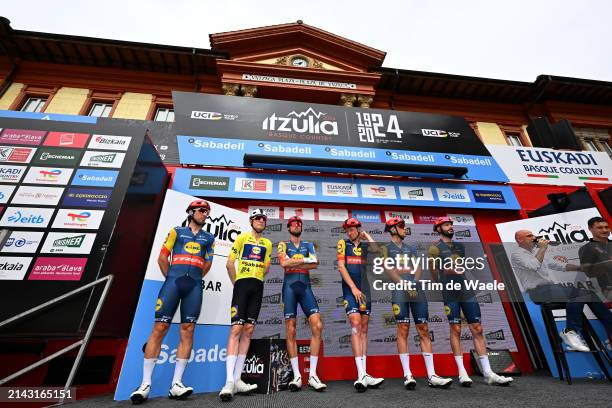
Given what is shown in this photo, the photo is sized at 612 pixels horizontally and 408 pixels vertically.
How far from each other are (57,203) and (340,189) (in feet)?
15.8

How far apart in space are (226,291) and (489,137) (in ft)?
37.1

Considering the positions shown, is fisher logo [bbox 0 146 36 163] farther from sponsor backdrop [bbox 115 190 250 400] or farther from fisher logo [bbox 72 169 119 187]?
sponsor backdrop [bbox 115 190 250 400]

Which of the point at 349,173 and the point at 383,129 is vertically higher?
the point at 383,129

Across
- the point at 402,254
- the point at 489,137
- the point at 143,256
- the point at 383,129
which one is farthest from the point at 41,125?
the point at 489,137

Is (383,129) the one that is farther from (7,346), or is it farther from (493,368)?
(7,346)

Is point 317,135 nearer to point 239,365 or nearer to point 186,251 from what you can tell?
point 186,251

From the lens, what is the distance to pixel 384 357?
4.50 meters

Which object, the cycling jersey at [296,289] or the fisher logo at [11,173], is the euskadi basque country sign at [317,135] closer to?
the fisher logo at [11,173]

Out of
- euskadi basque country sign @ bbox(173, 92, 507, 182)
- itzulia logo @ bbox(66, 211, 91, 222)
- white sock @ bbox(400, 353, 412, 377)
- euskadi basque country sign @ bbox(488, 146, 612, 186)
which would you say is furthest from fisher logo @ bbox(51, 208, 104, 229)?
euskadi basque country sign @ bbox(488, 146, 612, 186)

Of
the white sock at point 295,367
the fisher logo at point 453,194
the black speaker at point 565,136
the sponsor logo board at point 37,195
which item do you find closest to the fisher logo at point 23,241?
the sponsor logo board at point 37,195

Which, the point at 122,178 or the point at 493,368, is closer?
the point at 493,368

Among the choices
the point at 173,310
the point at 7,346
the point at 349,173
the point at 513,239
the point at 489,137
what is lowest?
the point at 7,346

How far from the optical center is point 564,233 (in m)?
5.04

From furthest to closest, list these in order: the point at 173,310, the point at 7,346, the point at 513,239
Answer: the point at 513,239, the point at 7,346, the point at 173,310
